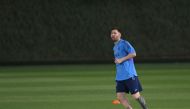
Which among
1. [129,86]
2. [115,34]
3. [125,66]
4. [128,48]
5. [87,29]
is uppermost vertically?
[115,34]

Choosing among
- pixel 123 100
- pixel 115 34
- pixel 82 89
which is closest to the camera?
pixel 115 34

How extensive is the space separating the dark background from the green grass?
539cm

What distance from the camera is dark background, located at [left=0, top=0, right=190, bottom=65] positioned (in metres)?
30.0

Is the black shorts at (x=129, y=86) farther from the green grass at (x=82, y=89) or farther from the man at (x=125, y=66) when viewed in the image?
the green grass at (x=82, y=89)

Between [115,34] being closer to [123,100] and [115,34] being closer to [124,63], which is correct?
[124,63]

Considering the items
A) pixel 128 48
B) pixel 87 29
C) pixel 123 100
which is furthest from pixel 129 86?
pixel 87 29

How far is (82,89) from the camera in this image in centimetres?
1794

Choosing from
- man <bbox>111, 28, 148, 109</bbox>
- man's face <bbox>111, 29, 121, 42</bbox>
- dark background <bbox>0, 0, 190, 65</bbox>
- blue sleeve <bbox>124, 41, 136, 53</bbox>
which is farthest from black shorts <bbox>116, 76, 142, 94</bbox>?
dark background <bbox>0, 0, 190, 65</bbox>

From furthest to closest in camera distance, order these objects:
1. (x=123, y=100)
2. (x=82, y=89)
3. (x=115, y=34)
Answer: (x=82, y=89) → (x=123, y=100) → (x=115, y=34)

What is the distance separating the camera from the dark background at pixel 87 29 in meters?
30.0

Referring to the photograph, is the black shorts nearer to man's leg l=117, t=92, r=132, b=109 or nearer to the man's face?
man's leg l=117, t=92, r=132, b=109

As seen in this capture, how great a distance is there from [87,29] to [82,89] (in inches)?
488

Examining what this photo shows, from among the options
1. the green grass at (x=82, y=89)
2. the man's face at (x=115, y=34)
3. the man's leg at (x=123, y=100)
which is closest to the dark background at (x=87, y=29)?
the green grass at (x=82, y=89)

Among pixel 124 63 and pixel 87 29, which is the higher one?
pixel 124 63
